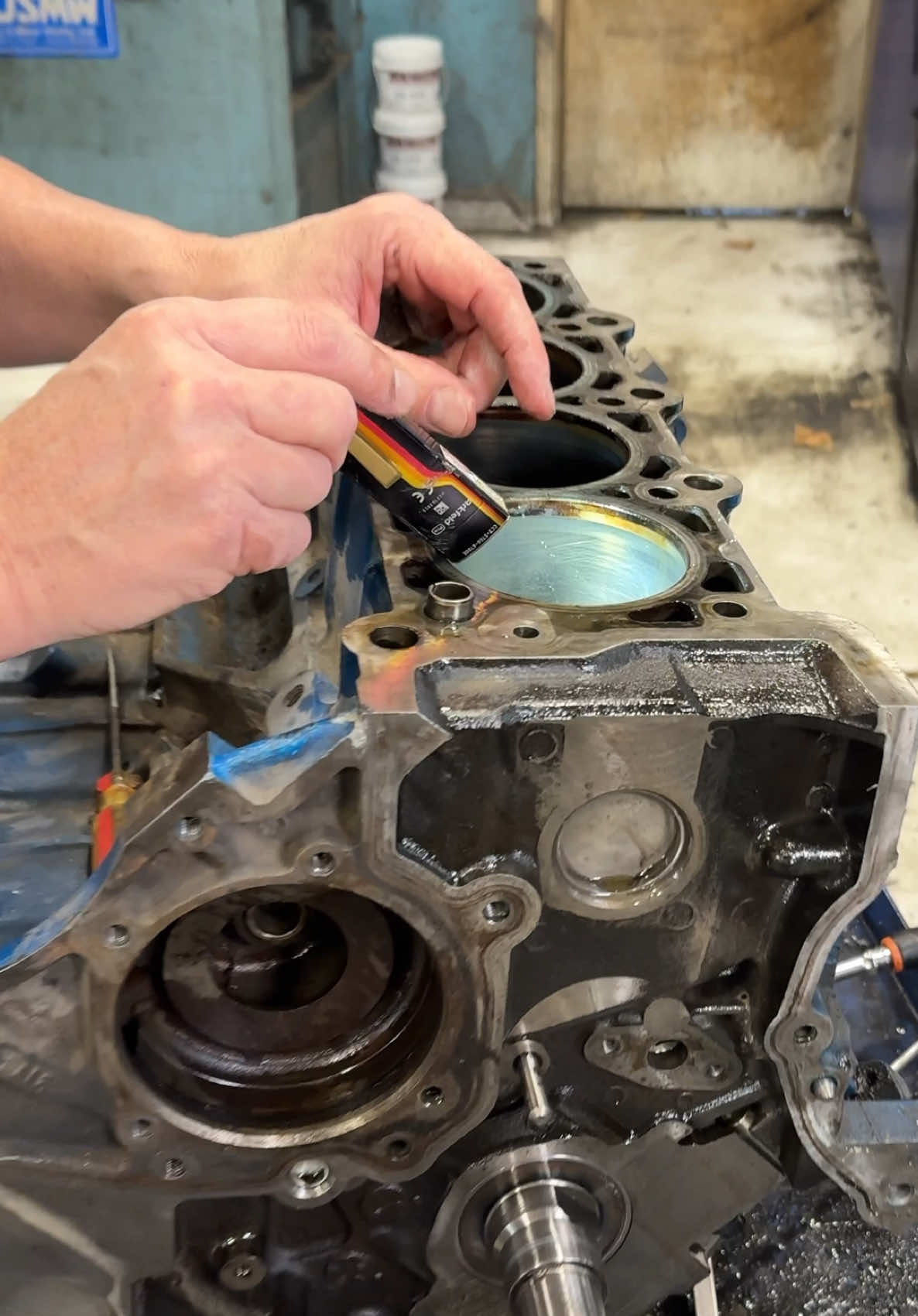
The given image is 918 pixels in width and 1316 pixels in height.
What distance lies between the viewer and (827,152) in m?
4.15

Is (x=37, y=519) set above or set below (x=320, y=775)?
above

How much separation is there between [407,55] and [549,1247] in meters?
3.26

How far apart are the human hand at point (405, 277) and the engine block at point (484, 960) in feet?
0.45

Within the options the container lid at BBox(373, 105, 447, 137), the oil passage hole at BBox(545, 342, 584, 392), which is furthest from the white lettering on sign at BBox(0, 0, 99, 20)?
the oil passage hole at BBox(545, 342, 584, 392)

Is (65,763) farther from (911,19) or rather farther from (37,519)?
(911,19)

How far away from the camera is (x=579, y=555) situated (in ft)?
3.78

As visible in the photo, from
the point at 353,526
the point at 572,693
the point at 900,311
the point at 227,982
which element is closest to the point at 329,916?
→ the point at 227,982

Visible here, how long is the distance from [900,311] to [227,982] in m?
2.86

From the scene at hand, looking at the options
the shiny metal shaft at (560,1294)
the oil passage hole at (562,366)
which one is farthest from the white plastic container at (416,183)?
the shiny metal shaft at (560,1294)

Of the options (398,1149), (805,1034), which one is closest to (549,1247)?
(398,1149)

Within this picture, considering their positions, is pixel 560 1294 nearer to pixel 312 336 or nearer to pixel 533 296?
pixel 312 336

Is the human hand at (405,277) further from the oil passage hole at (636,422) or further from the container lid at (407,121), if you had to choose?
the container lid at (407,121)

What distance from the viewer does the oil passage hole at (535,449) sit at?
1.39m

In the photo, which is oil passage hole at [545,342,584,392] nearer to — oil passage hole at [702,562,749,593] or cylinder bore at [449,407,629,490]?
cylinder bore at [449,407,629,490]
